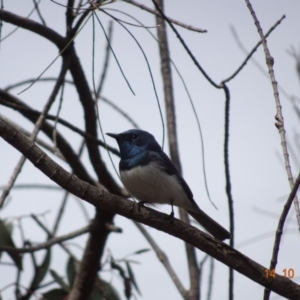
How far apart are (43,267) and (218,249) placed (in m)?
2.10

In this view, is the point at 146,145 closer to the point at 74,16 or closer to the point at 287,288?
the point at 74,16

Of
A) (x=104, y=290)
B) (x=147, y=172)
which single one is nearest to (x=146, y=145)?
(x=147, y=172)

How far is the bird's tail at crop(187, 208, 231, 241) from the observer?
4.32m

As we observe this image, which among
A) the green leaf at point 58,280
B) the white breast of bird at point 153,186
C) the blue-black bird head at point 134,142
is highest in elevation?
the blue-black bird head at point 134,142

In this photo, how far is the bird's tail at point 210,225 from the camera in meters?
4.32

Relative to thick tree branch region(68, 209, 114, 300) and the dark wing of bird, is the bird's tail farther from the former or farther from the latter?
thick tree branch region(68, 209, 114, 300)

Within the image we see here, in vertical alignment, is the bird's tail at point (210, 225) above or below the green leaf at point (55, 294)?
above

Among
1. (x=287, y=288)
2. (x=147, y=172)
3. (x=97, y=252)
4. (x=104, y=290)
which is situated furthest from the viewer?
(x=104, y=290)

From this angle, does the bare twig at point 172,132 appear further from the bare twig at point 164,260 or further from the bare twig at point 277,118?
the bare twig at point 277,118

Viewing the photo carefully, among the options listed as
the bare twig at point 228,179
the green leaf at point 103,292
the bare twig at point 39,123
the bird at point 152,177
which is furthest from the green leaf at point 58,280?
the bare twig at point 228,179

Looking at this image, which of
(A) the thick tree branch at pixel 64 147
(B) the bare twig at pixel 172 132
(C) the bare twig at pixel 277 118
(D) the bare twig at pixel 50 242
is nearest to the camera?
(C) the bare twig at pixel 277 118

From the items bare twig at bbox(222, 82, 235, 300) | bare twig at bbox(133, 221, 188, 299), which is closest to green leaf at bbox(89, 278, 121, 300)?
bare twig at bbox(133, 221, 188, 299)

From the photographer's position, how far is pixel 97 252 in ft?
14.4

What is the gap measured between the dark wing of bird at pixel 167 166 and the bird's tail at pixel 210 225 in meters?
0.16
